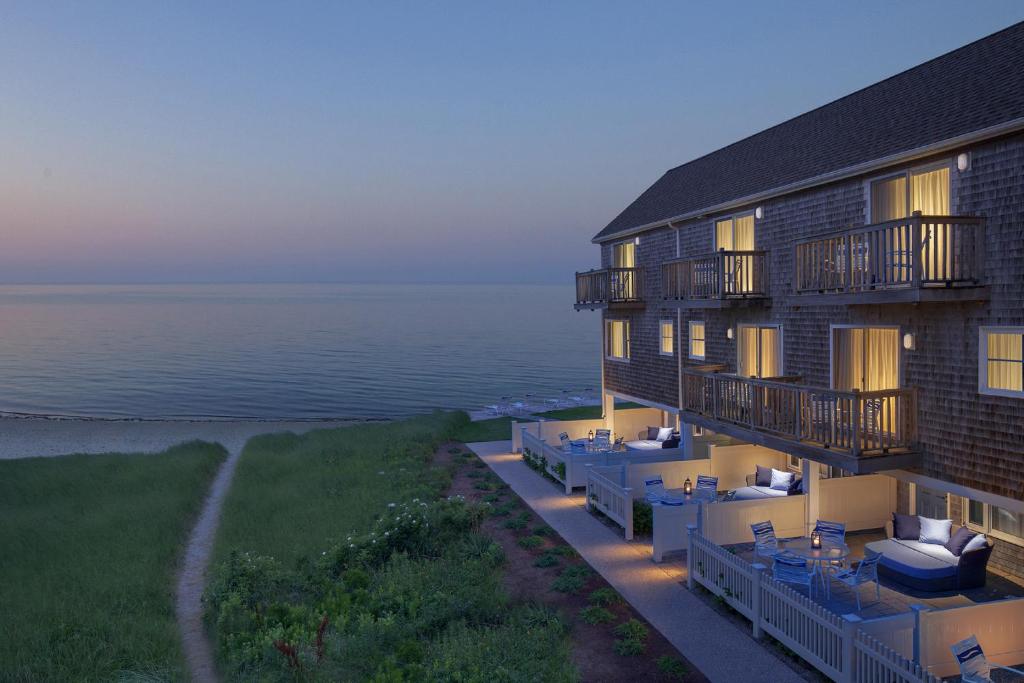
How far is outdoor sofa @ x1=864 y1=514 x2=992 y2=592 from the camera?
10.6 metres

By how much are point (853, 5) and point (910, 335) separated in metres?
21.0

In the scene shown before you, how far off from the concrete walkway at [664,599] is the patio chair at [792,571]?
3.41ft

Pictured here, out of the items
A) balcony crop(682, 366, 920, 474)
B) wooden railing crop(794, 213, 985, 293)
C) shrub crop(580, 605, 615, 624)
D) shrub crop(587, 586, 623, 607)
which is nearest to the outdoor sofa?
balcony crop(682, 366, 920, 474)

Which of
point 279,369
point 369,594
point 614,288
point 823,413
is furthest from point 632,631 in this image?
point 279,369

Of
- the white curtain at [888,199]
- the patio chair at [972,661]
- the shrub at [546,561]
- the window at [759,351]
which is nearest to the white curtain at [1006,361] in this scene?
the white curtain at [888,199]

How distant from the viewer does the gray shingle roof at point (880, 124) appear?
35.9 ft

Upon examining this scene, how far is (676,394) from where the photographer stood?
1989 cm

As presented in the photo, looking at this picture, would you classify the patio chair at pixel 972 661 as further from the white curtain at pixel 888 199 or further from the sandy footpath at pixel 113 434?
the sandy footpath at pixel 113 434

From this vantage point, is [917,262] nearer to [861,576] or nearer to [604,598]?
[861,576]

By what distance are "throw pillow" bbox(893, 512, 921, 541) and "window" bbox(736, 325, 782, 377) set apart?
4192 millimetres

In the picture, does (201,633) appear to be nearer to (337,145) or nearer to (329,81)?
(329,81)

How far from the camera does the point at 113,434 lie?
39.0 m

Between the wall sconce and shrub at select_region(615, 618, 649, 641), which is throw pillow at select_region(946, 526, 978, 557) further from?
the wall sconce

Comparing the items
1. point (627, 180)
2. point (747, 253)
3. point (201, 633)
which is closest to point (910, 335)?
point (747, 253)
